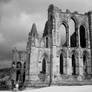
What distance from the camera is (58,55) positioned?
89.8 ft

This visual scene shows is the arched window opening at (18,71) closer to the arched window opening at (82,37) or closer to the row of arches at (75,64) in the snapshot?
the row of arches at (75,64)

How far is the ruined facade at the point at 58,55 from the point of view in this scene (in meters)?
26.2

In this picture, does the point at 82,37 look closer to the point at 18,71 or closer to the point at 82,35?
the point at 82,35

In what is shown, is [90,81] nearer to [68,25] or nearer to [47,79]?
[47,79]

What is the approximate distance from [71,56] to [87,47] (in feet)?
10.6

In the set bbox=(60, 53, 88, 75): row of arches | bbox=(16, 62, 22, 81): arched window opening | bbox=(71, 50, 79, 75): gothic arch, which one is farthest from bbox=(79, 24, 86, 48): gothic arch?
bbox=(16, 62, 22, 81): arched window opening

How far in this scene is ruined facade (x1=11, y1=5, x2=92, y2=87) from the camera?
86.0ft

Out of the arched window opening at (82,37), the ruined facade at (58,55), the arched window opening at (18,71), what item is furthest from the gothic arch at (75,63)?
the arched window opening at (18,71)

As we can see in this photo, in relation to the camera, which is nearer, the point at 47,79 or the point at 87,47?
the point at 47,79

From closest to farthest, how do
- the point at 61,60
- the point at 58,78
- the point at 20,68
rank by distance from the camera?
the point at 58,78
the point at 61,60
the point at 20,68

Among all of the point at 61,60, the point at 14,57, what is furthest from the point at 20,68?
the point at 61,60

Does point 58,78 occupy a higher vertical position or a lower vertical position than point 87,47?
lower

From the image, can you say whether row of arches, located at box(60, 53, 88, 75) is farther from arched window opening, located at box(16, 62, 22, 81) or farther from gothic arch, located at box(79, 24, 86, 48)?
arched window opening, located at box(16, 62, 22, 81)

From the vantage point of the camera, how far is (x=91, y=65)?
28156 mm
